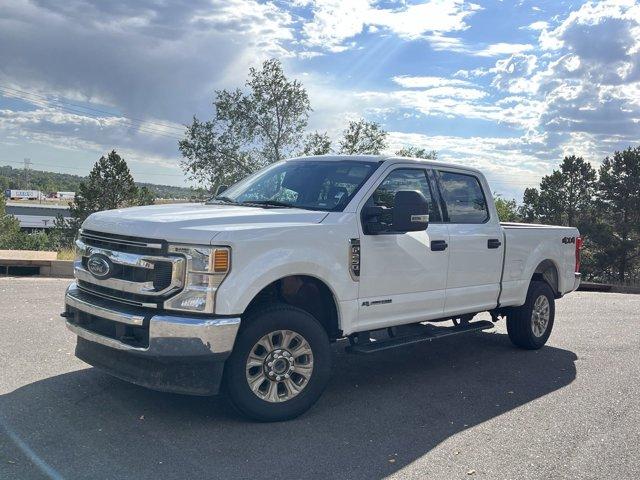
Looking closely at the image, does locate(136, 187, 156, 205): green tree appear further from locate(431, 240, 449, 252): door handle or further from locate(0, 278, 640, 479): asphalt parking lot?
locate(431, 240, 449, 252): door handle

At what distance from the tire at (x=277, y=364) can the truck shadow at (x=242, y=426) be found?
162 millimetres

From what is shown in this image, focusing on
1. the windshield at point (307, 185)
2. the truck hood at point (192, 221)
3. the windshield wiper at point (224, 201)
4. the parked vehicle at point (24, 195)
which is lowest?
the truck hood at point (192, 221)

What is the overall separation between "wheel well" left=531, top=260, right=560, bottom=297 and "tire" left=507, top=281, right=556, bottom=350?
4.7 inches

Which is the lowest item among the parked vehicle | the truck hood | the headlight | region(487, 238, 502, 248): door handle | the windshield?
the headlight

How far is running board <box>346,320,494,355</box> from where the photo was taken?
5262 mm

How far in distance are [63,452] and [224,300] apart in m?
1.38

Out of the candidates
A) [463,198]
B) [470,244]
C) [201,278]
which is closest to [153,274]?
[201,278]

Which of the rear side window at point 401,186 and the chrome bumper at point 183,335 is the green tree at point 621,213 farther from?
the chrome bumper at point 183,335

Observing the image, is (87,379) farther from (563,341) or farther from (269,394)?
(563,341)

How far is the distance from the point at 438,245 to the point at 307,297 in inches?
56.5

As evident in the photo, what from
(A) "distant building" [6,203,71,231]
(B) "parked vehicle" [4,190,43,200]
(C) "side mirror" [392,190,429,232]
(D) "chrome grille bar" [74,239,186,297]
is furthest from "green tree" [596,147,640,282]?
(B) "parked vehicle" [4,190,43,200]

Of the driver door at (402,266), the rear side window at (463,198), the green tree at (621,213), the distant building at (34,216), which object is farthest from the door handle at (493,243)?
the distant building at (34,216)

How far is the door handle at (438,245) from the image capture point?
578cm

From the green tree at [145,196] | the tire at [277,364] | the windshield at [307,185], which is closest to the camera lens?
the tire at [277,364]
